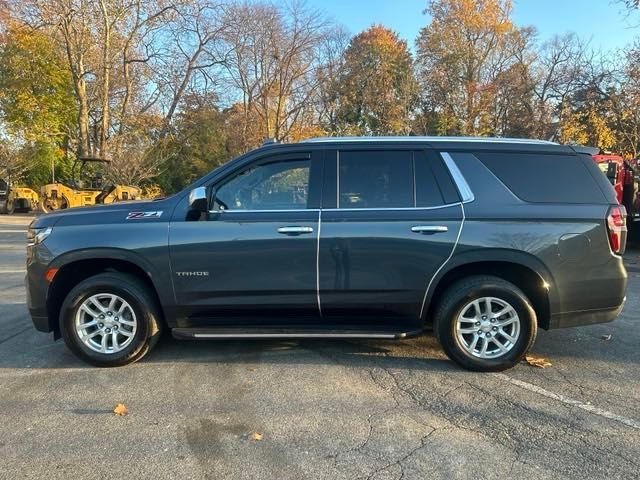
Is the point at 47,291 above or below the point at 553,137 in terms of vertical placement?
below

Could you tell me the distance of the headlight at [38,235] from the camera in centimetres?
463

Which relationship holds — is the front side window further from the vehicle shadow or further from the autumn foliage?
the autumn foliage

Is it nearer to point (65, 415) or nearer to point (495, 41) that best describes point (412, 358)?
point (65, 415)

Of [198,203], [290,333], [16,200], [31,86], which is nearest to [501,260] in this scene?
[290,333]

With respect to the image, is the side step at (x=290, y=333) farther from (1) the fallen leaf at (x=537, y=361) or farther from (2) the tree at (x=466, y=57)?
(2) the tree at (x=466, y=57)

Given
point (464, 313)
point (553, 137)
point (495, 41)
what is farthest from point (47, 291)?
point (495, 41)

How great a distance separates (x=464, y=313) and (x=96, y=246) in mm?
3221

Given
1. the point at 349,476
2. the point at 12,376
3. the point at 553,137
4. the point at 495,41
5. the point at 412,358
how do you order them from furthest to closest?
the point at 495,41, the point at 553,137, the point at 412,358, the point at 12,376, the point at 349,476

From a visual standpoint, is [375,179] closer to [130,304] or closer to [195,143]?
[130,304]

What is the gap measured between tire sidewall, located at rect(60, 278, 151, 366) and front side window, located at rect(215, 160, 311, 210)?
1110mm

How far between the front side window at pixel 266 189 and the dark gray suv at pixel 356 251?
0.01 metres

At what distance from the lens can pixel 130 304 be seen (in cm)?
461

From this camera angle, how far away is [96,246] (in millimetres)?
4539

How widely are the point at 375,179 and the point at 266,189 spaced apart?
965 mm
